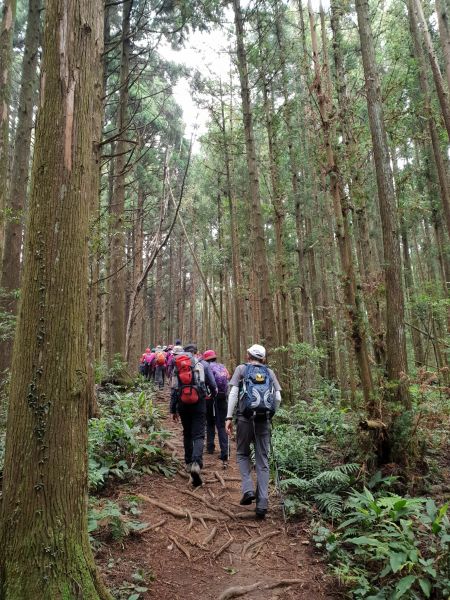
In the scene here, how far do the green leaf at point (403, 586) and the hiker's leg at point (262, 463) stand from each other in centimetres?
213

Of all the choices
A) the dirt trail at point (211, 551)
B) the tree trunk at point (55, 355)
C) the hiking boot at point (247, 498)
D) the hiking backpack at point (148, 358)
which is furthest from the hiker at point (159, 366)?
the tree trunk at point (55, 355)

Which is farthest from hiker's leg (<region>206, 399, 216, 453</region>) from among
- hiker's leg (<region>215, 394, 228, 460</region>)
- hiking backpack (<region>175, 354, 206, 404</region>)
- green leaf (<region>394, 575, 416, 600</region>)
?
green leaf (<region>394, 575, 416, 600</region>)

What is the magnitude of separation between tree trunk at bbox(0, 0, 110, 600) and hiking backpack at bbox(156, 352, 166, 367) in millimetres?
14502

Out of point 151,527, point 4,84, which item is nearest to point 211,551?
point 151,527

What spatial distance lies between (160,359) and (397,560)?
46.8ft

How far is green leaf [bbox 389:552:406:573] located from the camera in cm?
335

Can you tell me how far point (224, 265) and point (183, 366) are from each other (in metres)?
20.0

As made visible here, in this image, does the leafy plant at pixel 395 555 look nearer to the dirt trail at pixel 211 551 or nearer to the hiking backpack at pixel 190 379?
the dirt trail at pixel 211 551

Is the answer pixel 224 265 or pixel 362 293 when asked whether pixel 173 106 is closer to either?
pixel 224 265

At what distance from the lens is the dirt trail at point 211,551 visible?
3.72 metres

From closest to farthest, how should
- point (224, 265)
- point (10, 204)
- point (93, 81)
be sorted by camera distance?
1. point (93, 81)
2. point (10, 204)
3. point (224, 265)

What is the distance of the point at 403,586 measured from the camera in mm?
3260

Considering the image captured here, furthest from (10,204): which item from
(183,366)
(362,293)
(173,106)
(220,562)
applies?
(173,106)

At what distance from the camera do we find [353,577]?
12.3 feet
